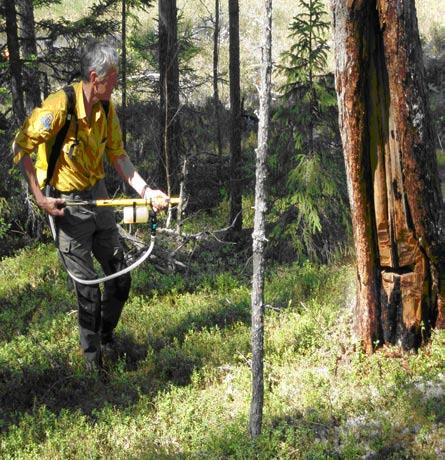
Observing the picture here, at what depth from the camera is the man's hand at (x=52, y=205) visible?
5312 millimetres

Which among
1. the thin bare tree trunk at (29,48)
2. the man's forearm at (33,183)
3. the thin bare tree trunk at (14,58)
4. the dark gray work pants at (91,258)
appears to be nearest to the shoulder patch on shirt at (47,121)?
the man's forearm at (33,183)

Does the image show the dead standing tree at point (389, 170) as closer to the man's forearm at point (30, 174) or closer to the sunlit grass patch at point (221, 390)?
the sunlit grass patch at point (221, 390)

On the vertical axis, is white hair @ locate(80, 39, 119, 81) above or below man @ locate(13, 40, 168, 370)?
above

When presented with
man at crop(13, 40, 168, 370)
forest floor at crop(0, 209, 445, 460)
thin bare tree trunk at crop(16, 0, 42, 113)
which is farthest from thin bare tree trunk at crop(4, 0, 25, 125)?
man at crop(13, 40, 168, 370)

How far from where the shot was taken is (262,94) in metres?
3.69

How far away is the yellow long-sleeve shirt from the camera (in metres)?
5.18

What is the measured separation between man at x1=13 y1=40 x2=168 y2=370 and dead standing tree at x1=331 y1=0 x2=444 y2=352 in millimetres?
1828

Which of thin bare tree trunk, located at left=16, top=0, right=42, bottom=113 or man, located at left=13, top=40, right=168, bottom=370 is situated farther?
thin bare tree trunk, located at left=16, top=0, right=42, bottom=113

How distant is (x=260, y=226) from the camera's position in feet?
13.0

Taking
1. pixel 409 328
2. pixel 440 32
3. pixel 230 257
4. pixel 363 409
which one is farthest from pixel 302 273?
pixel 440 32

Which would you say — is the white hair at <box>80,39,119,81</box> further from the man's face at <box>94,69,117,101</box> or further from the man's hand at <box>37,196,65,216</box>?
the man's hand at <box>37,196,65,216</box>

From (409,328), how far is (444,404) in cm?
86

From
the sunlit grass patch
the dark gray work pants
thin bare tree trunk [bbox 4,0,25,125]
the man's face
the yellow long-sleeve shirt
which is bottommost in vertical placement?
the sunlit grass patch

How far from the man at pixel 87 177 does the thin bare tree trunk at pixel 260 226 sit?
1552 millimetres
